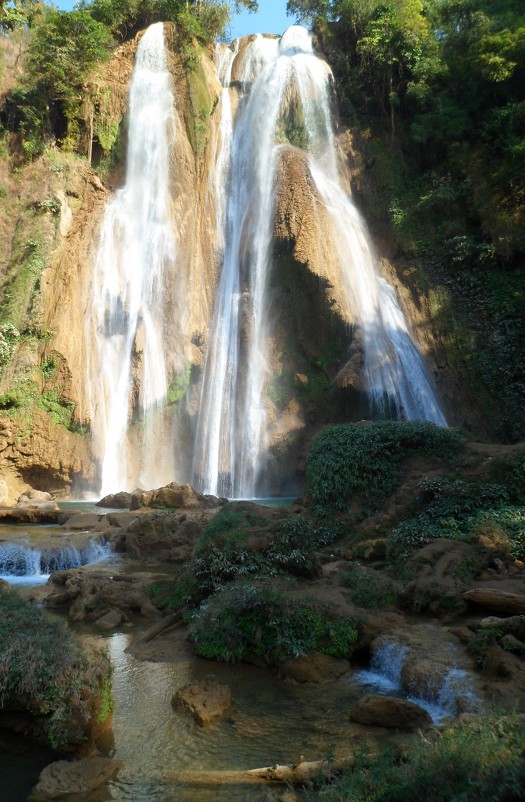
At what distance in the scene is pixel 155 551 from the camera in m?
12.5

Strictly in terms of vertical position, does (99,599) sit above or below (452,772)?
below

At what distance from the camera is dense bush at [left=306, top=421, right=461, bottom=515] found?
11.6 m

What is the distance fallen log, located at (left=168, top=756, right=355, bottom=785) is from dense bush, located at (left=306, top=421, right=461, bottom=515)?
7.49 m

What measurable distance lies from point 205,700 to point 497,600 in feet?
12.3

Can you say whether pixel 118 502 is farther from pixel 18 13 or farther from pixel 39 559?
pixel 18 13

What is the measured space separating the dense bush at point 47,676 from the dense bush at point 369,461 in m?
7.29

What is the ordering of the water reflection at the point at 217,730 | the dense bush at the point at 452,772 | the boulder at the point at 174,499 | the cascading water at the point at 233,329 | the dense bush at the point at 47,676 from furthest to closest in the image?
the cascading water at the point at 233,329
the boulder at the point at 174,499
the dense bush at the point at 47,676
the water reflection at the point at 217,730
the dense bush at the point at 452,772

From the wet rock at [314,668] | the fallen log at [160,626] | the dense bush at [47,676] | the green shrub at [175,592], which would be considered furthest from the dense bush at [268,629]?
the dense bush at [47,676]

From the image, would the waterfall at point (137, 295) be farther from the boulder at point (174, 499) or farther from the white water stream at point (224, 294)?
the boulder at point (174, 499)

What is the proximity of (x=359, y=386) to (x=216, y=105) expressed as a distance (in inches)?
837

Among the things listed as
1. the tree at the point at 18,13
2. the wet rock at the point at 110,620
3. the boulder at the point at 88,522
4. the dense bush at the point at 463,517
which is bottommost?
the wet rock at the point at 110,620

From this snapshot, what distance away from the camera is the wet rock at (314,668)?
20.0ft

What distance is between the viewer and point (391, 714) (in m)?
4.93

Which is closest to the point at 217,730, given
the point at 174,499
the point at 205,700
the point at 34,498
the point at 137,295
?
the point at 205,700
